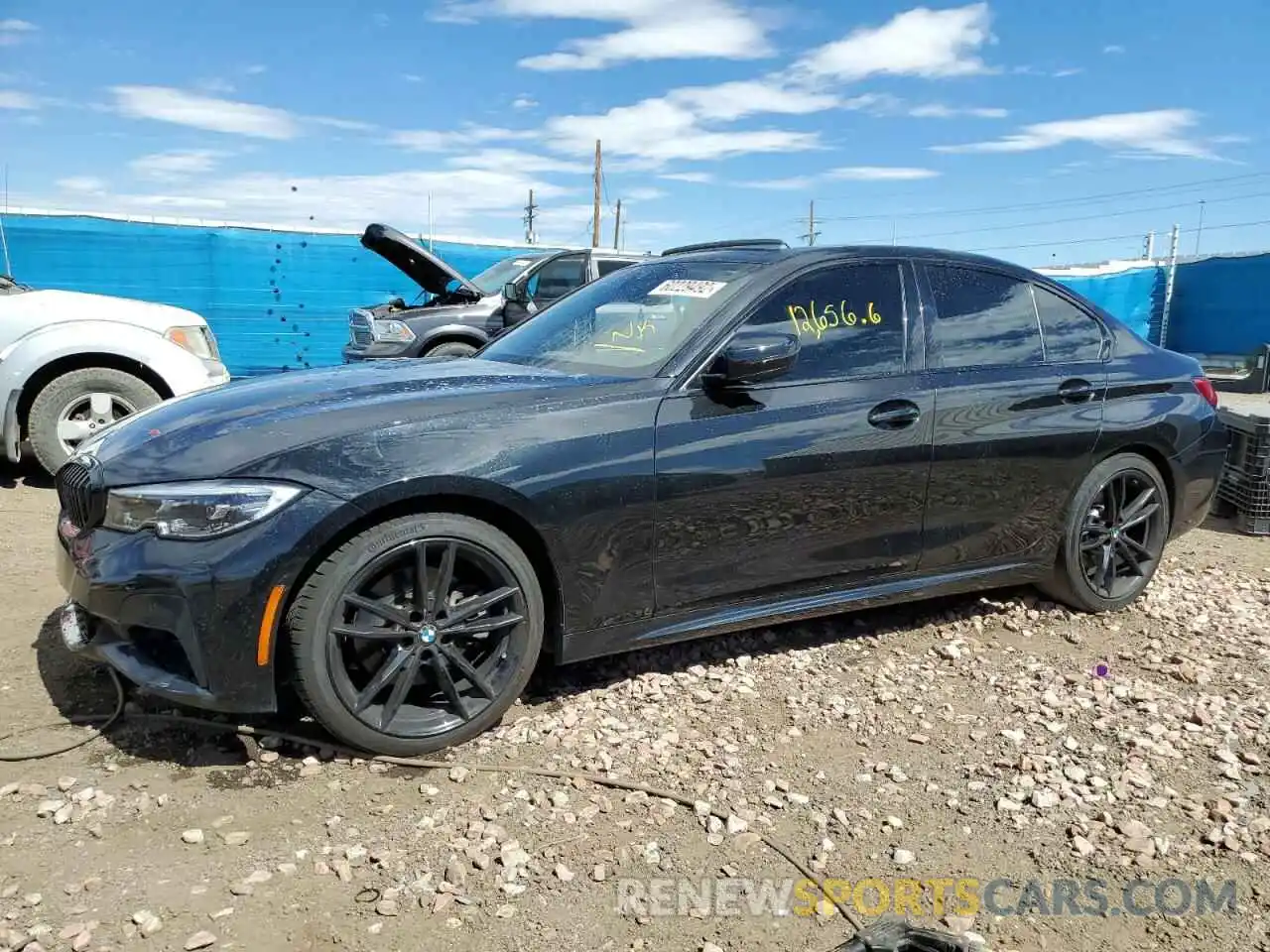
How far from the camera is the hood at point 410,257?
29.7 feet

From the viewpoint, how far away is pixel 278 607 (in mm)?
2803

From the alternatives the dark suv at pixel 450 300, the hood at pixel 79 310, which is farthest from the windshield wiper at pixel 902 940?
the dark suv at pixel 450 300

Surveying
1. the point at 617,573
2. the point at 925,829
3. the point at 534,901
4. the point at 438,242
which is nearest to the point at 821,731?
the point at 925,829

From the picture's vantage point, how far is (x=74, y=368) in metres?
6.58

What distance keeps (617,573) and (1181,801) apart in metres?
1.86

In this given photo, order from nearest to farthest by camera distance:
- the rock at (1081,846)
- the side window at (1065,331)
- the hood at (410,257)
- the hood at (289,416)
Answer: the rock at (1081,846)
the hood at (289,416)
the side window at (1065,331)
the hood at (410,257)

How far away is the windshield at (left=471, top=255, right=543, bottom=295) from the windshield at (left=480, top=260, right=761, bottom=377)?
6953 millimetres

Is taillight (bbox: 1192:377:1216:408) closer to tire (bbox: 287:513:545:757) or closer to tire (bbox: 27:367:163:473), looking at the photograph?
tire (bbox: 287:513:545:757)

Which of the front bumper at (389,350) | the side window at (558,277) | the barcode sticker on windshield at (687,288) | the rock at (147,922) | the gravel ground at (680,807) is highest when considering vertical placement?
the side window at (558,277)

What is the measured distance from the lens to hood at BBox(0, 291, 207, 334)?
6539 mm

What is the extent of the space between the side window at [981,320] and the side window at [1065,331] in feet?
0.18

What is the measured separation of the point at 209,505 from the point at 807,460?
1980 mm

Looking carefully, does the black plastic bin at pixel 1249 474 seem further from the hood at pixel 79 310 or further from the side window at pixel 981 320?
the hood at pixel 79 310

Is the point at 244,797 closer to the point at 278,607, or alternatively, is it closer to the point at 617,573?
the point at 278,607
